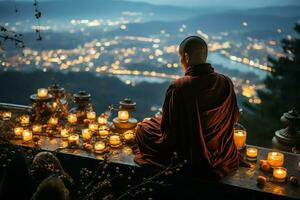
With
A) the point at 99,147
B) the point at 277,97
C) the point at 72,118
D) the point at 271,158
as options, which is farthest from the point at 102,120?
the point at 277,97

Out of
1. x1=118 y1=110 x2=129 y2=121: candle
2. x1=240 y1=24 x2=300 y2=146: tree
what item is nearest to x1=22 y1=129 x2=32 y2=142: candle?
x1=118 y1=110 x2=129 y2=121: candle

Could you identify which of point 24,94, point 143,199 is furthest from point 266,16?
point 143,199

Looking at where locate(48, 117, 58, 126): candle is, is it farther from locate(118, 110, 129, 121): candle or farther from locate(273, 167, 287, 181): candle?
locate(273, 167, 287, 181): candle

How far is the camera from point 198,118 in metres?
3.69

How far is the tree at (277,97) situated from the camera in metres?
9.41

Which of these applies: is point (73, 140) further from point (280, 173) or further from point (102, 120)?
point (280, 173)

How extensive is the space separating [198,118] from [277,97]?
742 cm

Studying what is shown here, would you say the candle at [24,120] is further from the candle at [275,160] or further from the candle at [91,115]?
the candle at [275,160]

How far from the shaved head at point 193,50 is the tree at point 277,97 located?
600 centimetres

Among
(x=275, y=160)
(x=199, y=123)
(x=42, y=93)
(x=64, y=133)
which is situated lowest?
(x=64, y=133)

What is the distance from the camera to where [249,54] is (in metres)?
14.2

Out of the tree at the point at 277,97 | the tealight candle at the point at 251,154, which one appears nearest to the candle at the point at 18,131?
the tealight candle at the point at 251,154

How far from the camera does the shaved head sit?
3.83 meters

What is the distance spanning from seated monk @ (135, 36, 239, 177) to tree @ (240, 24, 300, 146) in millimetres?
5686
